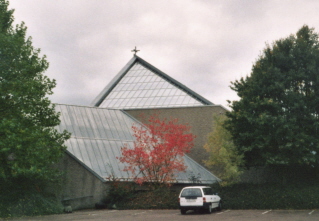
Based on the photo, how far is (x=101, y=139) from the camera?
31.5m

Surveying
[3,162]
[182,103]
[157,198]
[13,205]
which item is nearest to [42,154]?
[3,162]

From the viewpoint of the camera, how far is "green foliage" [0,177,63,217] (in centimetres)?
2142

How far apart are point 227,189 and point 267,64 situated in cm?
909

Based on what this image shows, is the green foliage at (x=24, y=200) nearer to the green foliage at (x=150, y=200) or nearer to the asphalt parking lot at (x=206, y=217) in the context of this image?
the asphalt parking lot at (x=206, y=217)

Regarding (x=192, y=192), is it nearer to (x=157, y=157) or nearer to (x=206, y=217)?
(x=206, y=217)

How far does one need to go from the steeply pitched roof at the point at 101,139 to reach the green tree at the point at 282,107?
6.81m

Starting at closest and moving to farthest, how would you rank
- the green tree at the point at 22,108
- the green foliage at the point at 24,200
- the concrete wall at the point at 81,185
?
the green tree at the point at 22,108
the green foliage at the point at 24,200
the concrete wall at the point at 81,185

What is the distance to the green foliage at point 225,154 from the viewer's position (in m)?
26.9

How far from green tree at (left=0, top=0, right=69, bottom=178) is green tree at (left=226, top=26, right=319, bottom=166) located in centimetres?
1204

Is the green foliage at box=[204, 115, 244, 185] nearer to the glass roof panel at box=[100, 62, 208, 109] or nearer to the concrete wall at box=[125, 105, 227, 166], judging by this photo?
the concrete wall at box=[125, 105, 227, 166]

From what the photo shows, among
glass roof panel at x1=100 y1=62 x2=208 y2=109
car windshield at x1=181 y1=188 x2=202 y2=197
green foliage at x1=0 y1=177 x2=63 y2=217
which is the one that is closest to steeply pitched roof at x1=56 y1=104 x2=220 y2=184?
glass roof panel at x1=100 y1=62 x2=208 y2=109

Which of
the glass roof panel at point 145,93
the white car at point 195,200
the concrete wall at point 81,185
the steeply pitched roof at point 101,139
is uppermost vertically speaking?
the glass roof panel at point 145,93

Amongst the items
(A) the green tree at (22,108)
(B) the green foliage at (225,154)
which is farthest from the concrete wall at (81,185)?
(B) the green foliage at (225,154)

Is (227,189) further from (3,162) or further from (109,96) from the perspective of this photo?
(109,96)
